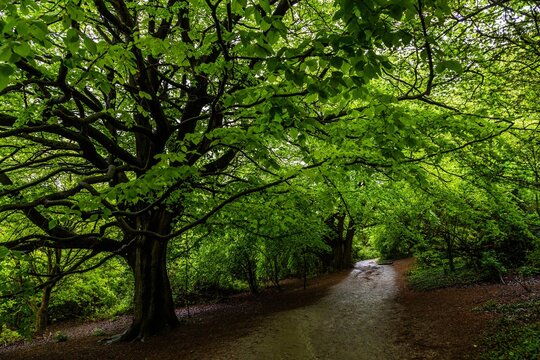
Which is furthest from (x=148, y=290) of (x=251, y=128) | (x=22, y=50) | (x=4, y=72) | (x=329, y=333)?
(x=22, y=50)

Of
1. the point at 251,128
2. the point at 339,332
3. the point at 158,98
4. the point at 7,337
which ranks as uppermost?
the point at 158,98

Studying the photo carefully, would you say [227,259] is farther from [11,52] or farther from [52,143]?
[11,52]

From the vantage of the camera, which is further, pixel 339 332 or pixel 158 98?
pixel 339 332

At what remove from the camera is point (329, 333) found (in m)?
10.8

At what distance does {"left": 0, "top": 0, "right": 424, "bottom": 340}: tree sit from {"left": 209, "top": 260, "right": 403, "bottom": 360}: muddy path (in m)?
3.83

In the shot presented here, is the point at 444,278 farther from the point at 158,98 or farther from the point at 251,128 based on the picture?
the point at 158,98

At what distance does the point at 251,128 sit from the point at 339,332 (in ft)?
27.1

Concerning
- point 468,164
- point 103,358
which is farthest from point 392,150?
point 103,358

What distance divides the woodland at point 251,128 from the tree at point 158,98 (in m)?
0.05

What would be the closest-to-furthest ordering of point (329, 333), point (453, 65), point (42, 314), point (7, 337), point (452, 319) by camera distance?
point (453, 65) → point (452, 319) → point (329, 333) → point (7, 337) → point (42, 314)

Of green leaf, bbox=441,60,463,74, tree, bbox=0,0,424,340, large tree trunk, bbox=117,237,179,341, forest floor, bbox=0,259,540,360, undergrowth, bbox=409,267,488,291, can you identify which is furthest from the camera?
undergrowth, bbox=409,267,488,291

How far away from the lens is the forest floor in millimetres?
8921

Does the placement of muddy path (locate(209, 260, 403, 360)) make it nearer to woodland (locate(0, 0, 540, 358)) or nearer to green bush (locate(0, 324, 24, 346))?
woodland (locate(0, 0, 540, 358))

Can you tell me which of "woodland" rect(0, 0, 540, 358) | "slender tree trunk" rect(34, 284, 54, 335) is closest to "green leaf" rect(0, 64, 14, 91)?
"woodland" rect(0, 0, 540, 358)
